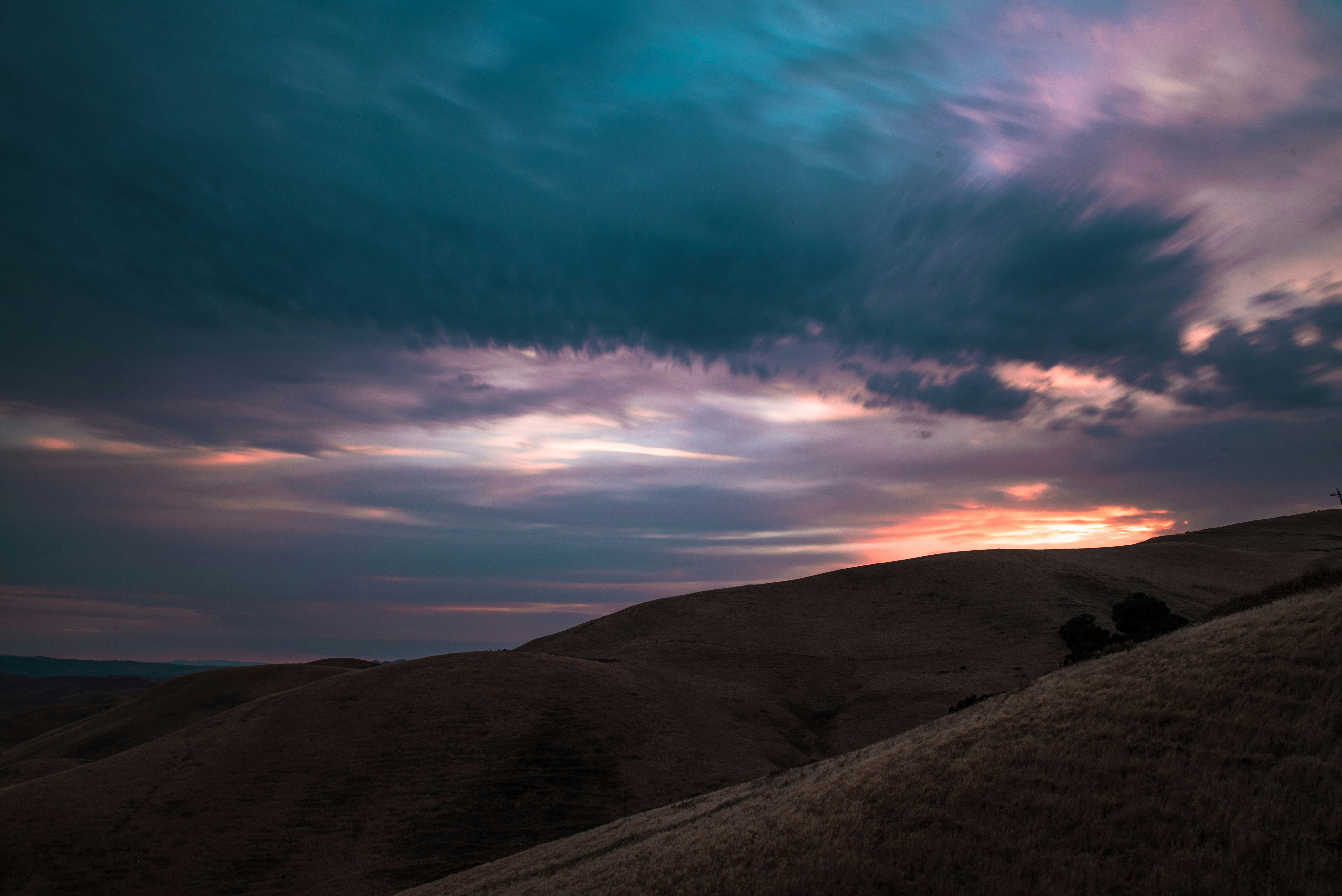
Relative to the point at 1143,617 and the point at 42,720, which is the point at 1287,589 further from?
the point at 42,720

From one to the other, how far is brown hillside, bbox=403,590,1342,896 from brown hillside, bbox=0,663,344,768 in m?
84.3

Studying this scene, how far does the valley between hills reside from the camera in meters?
13.7

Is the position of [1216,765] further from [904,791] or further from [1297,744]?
[904,791]

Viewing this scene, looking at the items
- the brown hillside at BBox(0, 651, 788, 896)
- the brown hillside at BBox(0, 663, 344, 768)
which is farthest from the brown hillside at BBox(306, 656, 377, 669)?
the brown hillside at BBox(0, 651, 788, 896)

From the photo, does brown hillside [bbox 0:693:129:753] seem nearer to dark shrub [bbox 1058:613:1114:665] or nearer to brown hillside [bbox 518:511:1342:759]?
brown hillside [bbox 518:511:1342:759]

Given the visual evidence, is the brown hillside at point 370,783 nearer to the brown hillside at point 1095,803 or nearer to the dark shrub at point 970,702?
the dark shrub at point 970,702

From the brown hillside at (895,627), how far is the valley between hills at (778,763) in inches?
18.6

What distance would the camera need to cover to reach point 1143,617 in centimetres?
5931

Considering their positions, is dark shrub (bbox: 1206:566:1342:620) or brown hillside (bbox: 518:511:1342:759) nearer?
dark shrub (bbox: 1206:566:1342:620)

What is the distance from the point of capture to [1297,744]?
46.4 ft

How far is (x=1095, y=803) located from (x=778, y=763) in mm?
34921

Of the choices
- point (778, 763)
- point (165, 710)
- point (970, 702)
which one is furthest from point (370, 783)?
point (165, 710)

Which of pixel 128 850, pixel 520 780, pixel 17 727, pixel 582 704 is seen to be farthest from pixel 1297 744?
pixel 17 727

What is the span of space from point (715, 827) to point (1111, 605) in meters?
68.7
